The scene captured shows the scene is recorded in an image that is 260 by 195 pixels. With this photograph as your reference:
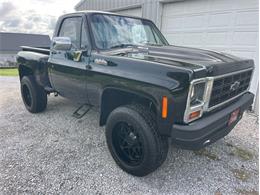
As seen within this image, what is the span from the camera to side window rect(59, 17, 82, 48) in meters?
3.34

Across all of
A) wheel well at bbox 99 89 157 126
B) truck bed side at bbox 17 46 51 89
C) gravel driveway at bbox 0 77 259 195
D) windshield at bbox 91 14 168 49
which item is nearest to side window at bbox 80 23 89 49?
windshield at bbox 91 14 168 49

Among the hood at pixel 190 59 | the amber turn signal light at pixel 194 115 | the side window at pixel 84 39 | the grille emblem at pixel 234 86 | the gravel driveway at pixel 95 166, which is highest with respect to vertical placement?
the side window at pixel 84 39

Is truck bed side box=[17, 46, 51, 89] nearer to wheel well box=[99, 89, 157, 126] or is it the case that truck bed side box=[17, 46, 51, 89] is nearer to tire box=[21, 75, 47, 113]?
tire box=[21, 75, 47, 113]

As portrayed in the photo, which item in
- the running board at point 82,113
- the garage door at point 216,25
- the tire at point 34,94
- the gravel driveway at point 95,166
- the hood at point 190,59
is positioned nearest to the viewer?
the hood at point 190,59

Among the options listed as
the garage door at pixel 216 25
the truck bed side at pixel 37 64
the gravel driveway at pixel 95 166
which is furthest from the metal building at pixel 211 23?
the truck bed side at pixel 37 64

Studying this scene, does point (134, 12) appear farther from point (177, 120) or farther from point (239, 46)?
point (177, 120)

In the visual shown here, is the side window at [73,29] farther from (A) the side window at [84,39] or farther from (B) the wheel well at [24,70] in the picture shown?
(B) the wheel well at [24,70]

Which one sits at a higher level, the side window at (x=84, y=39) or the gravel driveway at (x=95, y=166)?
the side window at (x=84, y=39)

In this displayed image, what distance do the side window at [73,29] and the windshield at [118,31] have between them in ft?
1.14

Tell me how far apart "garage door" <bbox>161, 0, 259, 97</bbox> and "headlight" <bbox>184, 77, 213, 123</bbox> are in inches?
143

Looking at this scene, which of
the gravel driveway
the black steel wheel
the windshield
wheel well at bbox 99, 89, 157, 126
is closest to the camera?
the gravel driveway

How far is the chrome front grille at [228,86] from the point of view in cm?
228

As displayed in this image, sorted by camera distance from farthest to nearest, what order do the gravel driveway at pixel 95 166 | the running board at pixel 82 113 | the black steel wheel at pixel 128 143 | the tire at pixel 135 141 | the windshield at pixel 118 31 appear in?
the running board at pixel 82 113
the windshield at pixel 118 31
the black steel wheel at pixel 128 143
the gravel driveway at pixel 95 166
the tire at pixel 135 141

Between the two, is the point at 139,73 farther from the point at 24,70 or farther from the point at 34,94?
the point at 24,70
